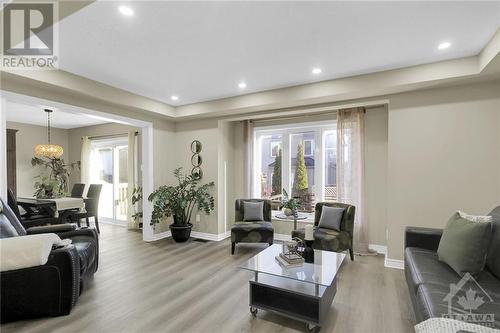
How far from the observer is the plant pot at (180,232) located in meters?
4.52

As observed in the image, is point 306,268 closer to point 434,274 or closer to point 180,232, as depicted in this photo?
point 434,274

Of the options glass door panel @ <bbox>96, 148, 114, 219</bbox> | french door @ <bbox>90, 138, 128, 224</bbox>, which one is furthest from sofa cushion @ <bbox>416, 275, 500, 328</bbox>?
glass door panel @ <bbox>96, 148, 114, 219</bbox>

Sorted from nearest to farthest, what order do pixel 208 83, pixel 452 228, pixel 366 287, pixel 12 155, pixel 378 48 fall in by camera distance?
A: pixel 452 228 → pixel 378 48 → pixel 366 287 → pixel 208 83 → pixel 12 155

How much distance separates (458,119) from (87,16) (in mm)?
4126

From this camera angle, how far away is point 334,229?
144 inches

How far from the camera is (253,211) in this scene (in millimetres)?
4328

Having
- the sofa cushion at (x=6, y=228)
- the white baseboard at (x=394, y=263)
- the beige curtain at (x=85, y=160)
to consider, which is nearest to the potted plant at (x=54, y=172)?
the beige curtain at (x=85, y=160)

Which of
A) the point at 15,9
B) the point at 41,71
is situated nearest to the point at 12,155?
the point at 41,71

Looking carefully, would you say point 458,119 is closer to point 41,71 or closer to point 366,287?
point 366,287

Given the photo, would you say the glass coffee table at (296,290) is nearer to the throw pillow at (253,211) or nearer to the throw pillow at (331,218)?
the throw pillow at (331,218)

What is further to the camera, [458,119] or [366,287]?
[458,119]

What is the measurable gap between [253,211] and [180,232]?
4.69 feet

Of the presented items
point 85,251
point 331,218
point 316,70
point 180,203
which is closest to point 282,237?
point 331,218

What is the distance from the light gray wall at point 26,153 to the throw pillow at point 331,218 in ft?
24.1
